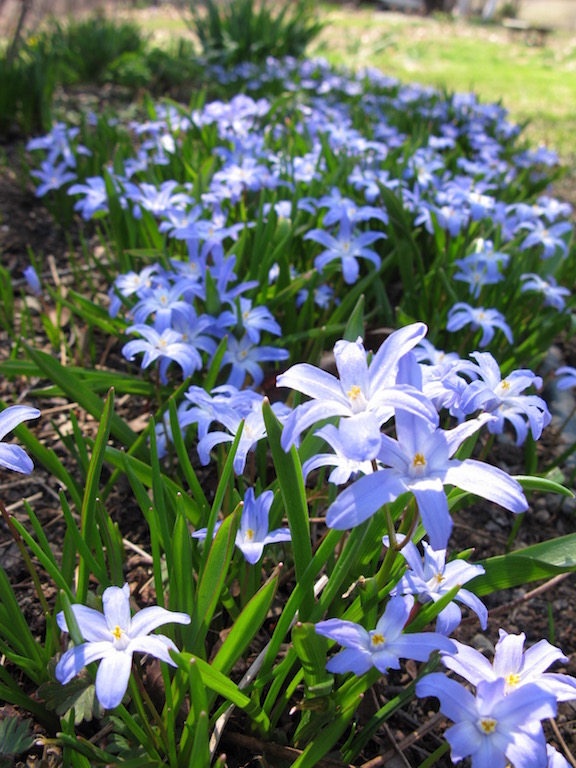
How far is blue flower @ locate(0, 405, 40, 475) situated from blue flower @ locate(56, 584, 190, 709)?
242 millimetres

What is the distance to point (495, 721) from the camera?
93 centimetres

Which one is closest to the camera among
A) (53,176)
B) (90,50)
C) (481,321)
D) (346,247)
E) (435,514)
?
(435,514)

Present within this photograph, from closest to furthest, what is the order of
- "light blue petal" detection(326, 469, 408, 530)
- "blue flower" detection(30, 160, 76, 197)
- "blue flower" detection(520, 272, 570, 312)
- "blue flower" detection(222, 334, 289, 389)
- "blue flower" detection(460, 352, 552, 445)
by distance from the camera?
"light blue petal" detection(326, 469, 408, 530)
"blue flower" detection(460, 352, 552, 445)
"blue flower" detection(222, 334, 289, 389)
"blue flower" detection(520, 272, 570, 312)
"blue flower" detection(30, 160, 76, 197)

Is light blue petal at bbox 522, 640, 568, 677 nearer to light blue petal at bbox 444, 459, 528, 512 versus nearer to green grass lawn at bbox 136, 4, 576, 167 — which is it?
light blue petal at bbox 444, 459, 528, 512

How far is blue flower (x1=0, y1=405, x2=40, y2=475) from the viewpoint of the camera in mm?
1042

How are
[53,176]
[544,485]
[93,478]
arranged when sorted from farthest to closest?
[53,176] → [93,478] → [544,485]

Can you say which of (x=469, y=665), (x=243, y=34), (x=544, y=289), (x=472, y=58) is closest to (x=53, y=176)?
(x=544, y=289)

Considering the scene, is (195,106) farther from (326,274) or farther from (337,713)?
(337,713)

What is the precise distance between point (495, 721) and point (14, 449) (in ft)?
2.80

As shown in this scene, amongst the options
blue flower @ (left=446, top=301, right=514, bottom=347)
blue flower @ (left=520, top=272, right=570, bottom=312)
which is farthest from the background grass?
blue flower @ (left=446, top=301, right=514, bottom=347)

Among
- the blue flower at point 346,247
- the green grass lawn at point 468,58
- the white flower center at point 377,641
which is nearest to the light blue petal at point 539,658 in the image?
the white flower center at point 377,641

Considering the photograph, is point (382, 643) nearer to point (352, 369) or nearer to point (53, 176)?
point (352, 369)

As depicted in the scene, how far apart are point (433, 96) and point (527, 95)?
4.51 m

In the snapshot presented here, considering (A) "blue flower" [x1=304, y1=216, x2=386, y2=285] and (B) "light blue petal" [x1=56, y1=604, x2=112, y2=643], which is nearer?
(B) "light blue petal" [x1=56, y1=604, x2=112, y2=643]
